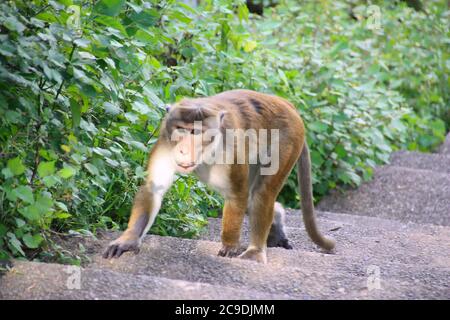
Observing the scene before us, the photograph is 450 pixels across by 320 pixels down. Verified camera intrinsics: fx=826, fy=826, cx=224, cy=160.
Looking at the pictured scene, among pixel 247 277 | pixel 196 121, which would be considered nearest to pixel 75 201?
pixel 196 121

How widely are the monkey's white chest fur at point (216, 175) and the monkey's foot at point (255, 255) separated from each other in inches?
18.5

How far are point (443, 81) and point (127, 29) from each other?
8983mm

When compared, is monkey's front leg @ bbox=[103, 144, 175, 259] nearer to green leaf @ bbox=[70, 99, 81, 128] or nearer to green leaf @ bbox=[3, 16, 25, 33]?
green leaf @ bbox=[70, 99, 81, 128]

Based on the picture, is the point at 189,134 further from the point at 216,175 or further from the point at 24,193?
the point at 24,193

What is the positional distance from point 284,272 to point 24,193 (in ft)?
4.98

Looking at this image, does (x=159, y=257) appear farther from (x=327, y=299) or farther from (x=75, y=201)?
(x=327, y=299)

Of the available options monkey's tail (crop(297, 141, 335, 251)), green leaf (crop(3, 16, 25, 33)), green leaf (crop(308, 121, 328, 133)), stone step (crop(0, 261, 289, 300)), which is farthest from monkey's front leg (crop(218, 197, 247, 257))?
green leaf (crop(308, 121, 328, 133))

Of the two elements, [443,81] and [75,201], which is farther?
[443,81]

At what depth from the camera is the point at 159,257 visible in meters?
5.00

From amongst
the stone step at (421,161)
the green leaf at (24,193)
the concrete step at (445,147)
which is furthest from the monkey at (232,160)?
the concrete step at (445,147)

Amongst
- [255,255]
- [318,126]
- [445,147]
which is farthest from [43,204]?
[445,147]

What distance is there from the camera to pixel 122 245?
4.91 meters
